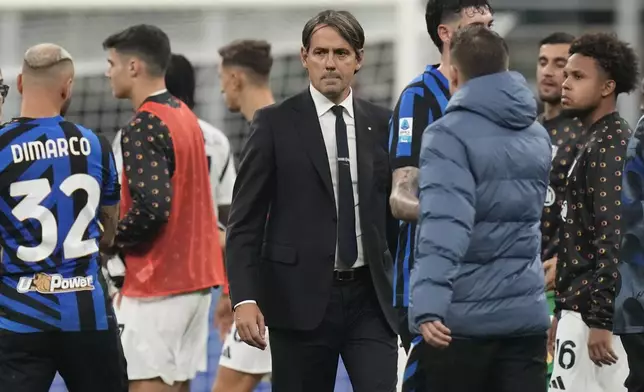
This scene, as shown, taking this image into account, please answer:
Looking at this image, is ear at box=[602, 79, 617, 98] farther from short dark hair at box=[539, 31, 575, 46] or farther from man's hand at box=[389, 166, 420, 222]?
man's hand at box=[389, 166, 420, 222]

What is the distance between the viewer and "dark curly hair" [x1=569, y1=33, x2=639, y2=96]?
6.32 metres

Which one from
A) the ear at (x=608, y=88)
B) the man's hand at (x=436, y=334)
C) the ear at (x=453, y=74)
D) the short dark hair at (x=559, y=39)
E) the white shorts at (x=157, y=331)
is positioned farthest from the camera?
the short dark hair at (x=559, y=39)

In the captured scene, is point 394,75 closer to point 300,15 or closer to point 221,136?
point 300,15

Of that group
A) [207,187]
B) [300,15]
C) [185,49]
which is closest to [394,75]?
[300,15]

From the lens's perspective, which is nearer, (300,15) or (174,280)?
(174,280)

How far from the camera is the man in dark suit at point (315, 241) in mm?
5297

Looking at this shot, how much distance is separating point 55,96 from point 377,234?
1.42m

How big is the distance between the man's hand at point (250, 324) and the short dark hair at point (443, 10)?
1.22 metres

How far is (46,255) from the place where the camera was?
5.48 meters

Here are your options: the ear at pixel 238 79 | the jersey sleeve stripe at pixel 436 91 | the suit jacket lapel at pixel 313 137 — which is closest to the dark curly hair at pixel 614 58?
the jersey sleeve stripe at pixel 436 91

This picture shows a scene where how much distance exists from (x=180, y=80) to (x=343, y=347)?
9.41 ft

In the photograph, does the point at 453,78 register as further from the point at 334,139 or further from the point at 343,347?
the point at 343,347

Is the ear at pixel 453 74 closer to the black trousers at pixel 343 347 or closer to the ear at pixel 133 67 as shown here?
the black trousers at pixel 343 347

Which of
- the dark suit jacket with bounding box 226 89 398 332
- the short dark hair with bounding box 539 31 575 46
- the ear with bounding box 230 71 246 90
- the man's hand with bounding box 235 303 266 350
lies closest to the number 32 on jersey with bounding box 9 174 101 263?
the dark suit jacket with bounding box 226 89 398 332
